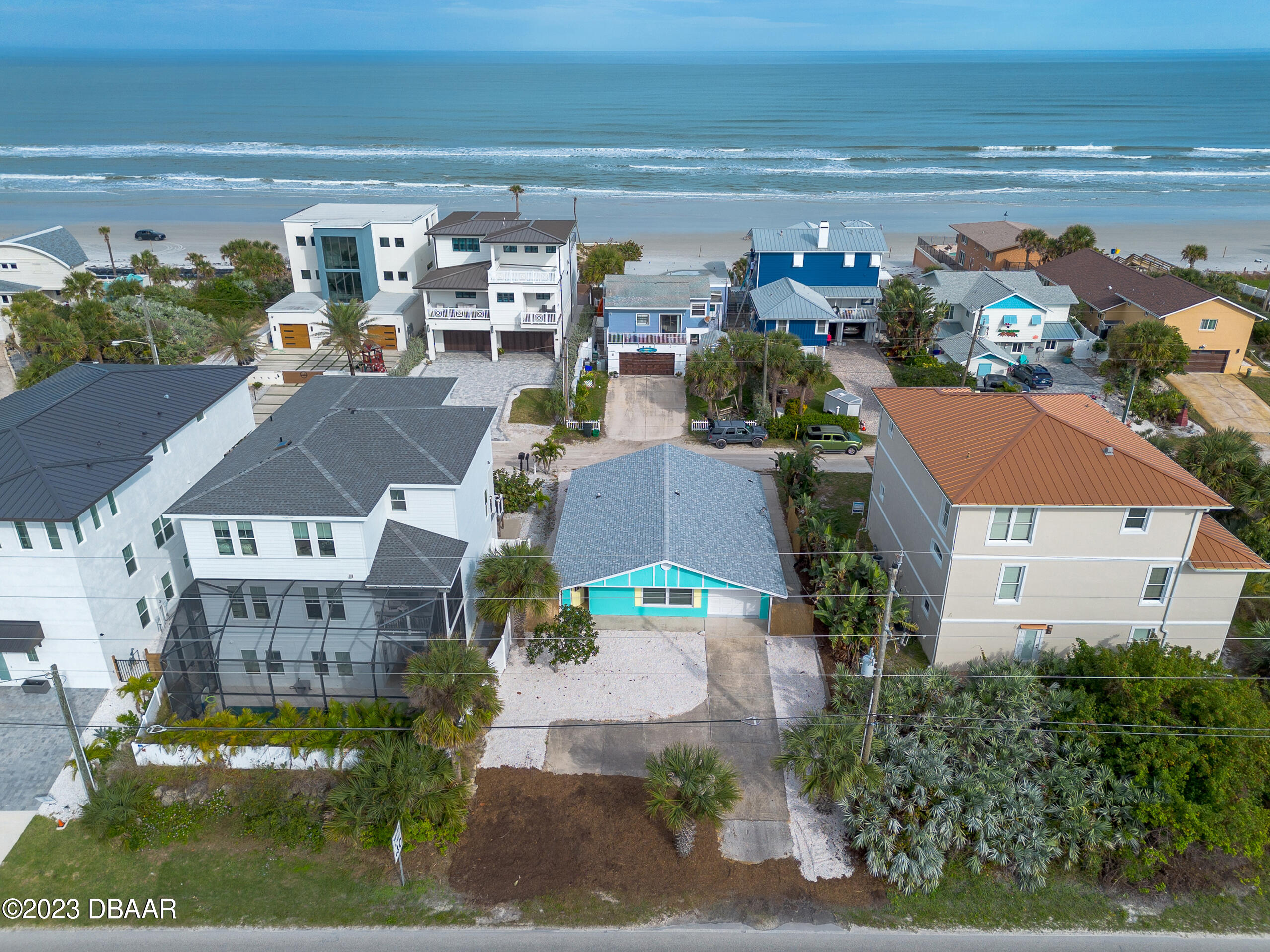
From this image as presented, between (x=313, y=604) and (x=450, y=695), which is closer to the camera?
(x=450, y=695)

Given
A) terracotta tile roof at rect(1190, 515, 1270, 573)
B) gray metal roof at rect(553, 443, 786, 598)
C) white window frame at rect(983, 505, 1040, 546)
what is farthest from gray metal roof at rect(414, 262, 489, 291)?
terracotta tile roof at rect(1190, 515, 1270, 573)

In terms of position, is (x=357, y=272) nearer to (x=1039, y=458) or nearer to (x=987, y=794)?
(x=1039, y=458)

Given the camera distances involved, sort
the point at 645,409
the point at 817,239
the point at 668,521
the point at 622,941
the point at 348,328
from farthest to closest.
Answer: the point at 817,239
the point at 645,409
the point at 348,328
the point at 668,521
the point at 622,941

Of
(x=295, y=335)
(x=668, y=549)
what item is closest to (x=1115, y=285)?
(x=668, y=549)

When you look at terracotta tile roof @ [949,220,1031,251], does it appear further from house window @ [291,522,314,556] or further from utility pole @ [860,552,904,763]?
house window @ [291,522,314,556]

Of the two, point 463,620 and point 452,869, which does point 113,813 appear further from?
point 463,620

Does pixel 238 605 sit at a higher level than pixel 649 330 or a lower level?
lower
